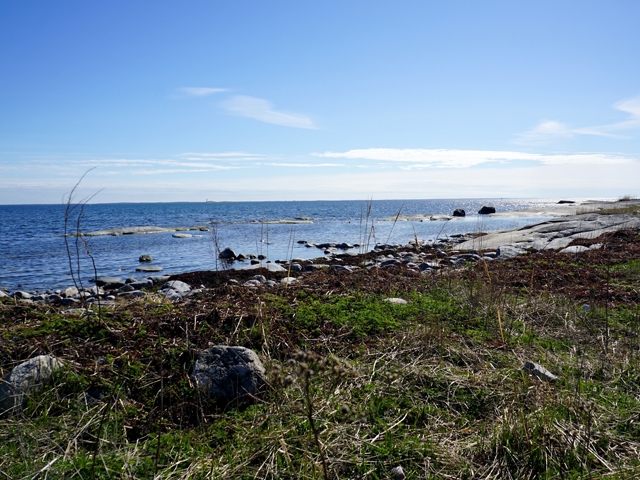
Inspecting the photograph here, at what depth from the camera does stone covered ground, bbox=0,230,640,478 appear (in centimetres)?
277

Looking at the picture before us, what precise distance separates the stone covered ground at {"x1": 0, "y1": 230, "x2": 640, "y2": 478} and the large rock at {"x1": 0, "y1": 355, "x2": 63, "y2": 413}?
12 cm

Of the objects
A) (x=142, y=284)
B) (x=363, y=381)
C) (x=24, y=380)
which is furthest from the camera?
(x=142, y=284)

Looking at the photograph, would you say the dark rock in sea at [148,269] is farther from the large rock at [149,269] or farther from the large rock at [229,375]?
the large rock at [229,375]

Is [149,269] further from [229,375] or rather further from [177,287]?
[229,375]

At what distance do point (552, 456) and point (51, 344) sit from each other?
419 cm

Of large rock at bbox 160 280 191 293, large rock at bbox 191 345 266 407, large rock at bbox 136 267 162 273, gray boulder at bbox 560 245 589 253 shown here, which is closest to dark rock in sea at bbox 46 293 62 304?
large rock at bbox 160 280 191 293

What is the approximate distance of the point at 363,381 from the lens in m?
3.75


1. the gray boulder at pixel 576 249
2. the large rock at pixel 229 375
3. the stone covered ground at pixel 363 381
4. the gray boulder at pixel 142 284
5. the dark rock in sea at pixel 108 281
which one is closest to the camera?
the stone covered ground at pixel 363 381

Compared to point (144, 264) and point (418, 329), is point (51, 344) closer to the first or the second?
point (418, 329)

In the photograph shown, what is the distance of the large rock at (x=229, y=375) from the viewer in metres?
3.54

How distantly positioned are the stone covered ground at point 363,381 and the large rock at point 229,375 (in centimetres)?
12

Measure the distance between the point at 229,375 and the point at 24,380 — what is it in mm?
1551

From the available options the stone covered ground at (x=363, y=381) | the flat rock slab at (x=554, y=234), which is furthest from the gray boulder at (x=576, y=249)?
the stone covered ground at (x=363, y=381)

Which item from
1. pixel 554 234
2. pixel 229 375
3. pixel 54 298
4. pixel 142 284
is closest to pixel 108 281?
pixel 142 284
